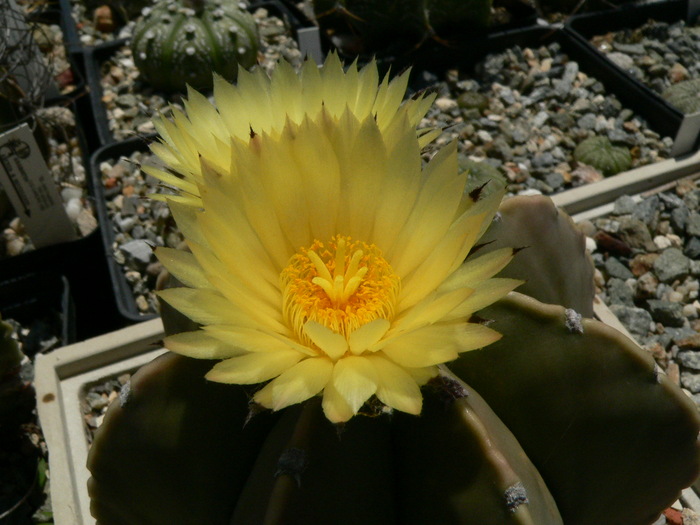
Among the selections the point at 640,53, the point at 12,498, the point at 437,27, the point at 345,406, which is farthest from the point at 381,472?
the point at 640,53

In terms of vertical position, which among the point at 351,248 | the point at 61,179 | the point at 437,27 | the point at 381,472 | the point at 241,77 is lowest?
the point at 61,179

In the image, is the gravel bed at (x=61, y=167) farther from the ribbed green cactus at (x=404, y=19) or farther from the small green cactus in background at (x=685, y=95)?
the small green cactus in background at (x=685, y=95)

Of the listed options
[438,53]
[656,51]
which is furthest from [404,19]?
[656,51]

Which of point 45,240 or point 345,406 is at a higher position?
point 345,406

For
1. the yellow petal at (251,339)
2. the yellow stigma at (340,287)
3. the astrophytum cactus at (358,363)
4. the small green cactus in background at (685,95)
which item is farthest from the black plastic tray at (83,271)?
the small green cactus in background at (685,95)

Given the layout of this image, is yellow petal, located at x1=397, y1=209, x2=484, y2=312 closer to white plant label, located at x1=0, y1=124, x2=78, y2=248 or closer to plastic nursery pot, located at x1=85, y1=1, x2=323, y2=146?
white plant label, located at x1=0, y1=124, x2=78, y2=248

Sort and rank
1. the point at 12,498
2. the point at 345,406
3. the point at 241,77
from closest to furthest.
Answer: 1. the point at 345,406
2. the point at 241,77
3. the point at 12,498

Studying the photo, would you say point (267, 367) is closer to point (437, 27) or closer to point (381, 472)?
point (381, 472)

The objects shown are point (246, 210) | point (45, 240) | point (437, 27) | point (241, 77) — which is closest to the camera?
point (246, 210)

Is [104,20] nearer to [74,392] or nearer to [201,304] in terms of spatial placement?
[74,392]

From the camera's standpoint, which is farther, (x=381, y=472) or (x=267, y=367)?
(x=381, y=472)
